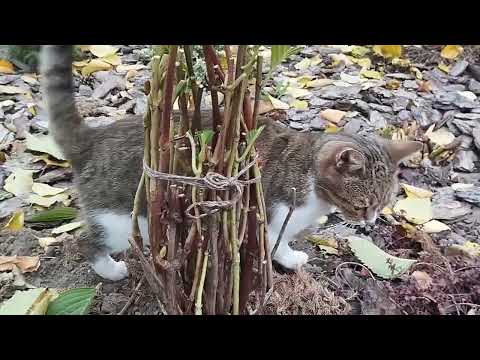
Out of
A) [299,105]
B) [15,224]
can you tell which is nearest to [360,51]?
[299,105]

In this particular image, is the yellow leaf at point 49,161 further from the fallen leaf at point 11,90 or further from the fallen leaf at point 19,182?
the fallen leaf at point 11,90

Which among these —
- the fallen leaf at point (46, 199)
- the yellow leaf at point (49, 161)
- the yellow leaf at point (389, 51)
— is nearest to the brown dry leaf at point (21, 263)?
the fallen leaf at point (46, 199)

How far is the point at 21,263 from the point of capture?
143cm

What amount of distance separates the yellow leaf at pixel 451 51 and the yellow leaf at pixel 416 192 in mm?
588

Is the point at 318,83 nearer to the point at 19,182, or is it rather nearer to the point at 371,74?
the point at 371,74

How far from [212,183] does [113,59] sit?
0.84 metres

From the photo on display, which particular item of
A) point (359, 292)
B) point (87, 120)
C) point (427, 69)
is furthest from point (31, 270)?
point (427, 69)

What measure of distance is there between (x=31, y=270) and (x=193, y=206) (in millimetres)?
540

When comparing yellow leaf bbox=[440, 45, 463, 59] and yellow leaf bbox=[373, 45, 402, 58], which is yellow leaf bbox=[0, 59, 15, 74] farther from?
yellow leaf bbox=[440, 45, 463, 59]

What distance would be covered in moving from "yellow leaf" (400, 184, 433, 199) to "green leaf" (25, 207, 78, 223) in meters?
0.88

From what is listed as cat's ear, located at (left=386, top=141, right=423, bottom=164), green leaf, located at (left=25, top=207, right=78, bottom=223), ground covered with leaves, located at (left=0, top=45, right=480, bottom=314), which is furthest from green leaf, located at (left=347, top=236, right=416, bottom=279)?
green leaf, located at (left=25, top=207, right=78, bottom=223)

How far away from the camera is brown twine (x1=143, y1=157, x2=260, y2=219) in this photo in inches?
40.1
